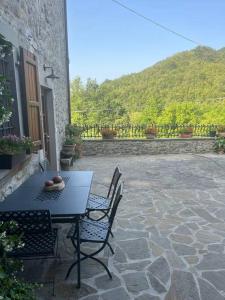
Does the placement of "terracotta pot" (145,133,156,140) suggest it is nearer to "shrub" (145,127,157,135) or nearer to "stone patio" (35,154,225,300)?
"shrub" (145,127,157,135)

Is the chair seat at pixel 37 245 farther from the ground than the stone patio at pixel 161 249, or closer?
farther from the ground

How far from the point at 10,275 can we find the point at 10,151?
1.35 metres

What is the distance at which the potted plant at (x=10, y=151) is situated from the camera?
2.84 meters

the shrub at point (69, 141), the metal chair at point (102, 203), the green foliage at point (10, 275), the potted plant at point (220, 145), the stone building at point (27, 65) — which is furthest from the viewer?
the potted plant at point (220, 145)

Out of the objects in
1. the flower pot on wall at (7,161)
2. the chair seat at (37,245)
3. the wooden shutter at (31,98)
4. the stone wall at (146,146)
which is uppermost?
the wooden shutter at (31,98)

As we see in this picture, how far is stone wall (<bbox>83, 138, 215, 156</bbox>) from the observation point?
9.80 m

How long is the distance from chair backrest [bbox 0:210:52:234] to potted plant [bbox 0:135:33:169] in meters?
0.84

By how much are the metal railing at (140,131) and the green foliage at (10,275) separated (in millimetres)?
8382

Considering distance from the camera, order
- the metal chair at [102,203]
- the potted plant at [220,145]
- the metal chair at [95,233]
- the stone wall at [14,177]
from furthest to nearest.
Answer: the potted plant at [220,145]
the metal chair at [102,203]
the stone wall at [14,177]
the metal chair at [95,233]

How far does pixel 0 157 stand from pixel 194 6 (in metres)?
15.3

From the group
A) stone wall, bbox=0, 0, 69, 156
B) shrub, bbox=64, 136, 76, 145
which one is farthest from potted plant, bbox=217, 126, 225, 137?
stone wall, bbox=0, 0, 69, 156

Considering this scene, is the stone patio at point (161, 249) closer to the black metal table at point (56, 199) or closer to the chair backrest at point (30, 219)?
the black metal table at point (56, 199)

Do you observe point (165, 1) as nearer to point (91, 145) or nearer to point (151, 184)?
point (91, 145)

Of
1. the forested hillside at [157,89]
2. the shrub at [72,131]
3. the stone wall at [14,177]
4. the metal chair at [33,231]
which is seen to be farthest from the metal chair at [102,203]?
the forested hillside at [157,89]
